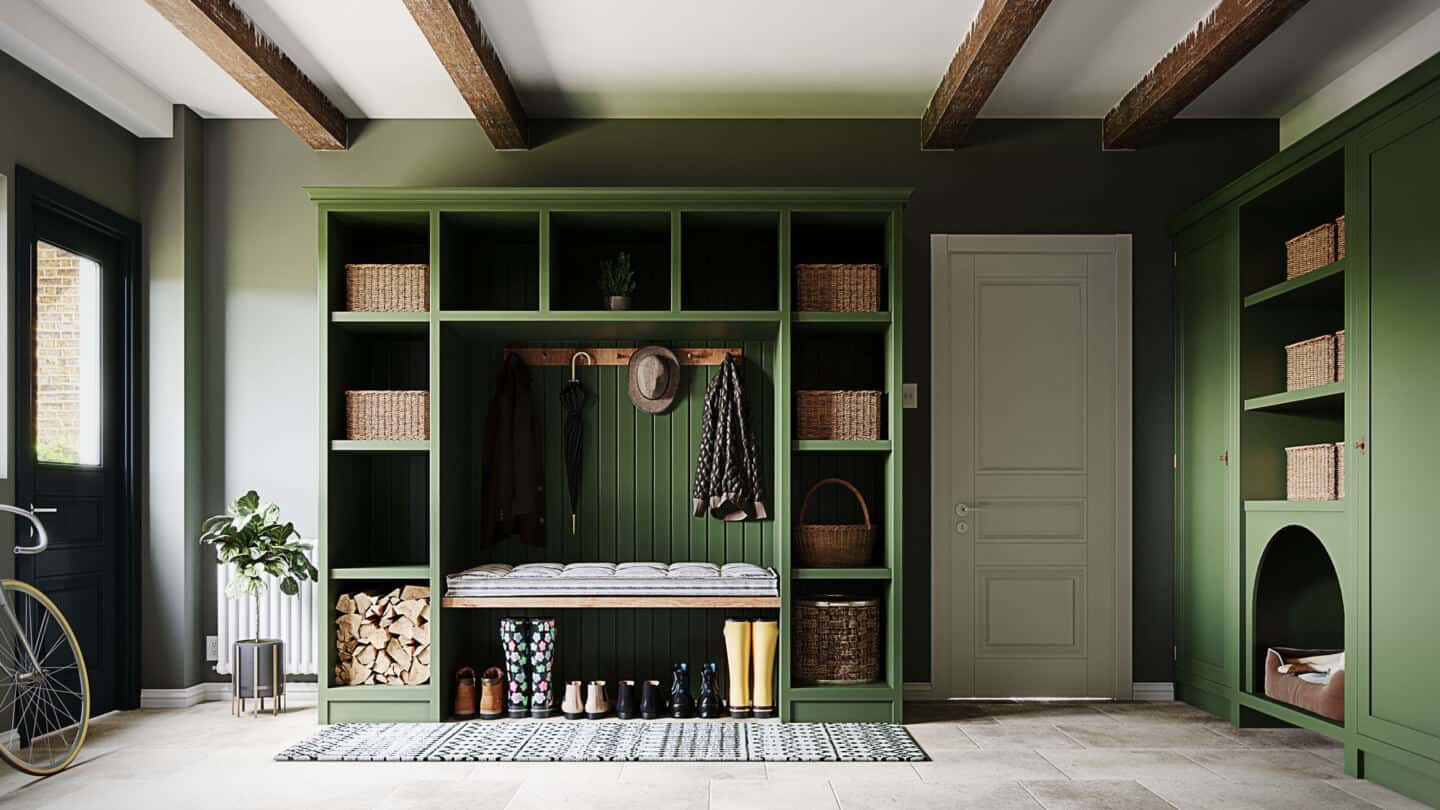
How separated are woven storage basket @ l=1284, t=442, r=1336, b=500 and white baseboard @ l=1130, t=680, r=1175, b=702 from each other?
1.25 meters

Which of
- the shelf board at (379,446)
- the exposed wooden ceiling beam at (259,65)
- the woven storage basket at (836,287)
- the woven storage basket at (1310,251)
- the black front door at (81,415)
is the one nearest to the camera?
the exposed wooden ceiling beam at (259,65)

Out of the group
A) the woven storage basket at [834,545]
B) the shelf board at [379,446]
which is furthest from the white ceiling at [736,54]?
the woven storage basket at [834,545]

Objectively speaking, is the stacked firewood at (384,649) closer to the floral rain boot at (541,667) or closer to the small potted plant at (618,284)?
the floral rain boot at (541,667)

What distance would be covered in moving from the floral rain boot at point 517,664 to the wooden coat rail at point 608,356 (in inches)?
48.5

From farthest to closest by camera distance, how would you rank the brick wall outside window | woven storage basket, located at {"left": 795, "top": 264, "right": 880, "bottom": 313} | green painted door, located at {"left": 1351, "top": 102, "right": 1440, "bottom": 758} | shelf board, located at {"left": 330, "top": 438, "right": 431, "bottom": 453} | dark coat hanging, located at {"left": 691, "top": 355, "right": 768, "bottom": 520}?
dark coat hanging, located at {"left": 691, "top": 355, "right": 768, "bottom": 520} < woven storage basket, located at {"left": 795, "top": 264, "right": 880, "bottom": 313} < shelf board, located at {"left": 330, "top": 438, "right": 431, "bottom": 453} < the brick wall outside window < green painted door, located at {"left": 1351, "top": 102, "right": 1440, "bottom": 758}

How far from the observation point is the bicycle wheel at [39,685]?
4227mm

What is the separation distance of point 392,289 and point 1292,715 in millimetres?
4010

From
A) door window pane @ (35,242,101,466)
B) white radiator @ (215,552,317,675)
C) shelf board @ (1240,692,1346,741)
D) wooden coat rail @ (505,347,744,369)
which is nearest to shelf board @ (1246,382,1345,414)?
shelf board @ (1240,692,1346,741)

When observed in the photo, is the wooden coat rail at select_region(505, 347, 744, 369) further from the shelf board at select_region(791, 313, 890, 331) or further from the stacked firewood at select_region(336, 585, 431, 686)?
Result: the stacked firewood at select_region(336, 585, 431, 686)

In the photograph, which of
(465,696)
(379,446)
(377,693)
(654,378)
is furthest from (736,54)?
(377,693)

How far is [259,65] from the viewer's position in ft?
15.0

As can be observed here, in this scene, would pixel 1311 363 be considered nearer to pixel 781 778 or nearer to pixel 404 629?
pixel 781 778

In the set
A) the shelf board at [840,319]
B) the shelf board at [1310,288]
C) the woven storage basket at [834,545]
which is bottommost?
the woven storage basket at [834,545]

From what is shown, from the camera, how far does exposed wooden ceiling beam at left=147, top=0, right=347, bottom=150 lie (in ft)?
13.4
